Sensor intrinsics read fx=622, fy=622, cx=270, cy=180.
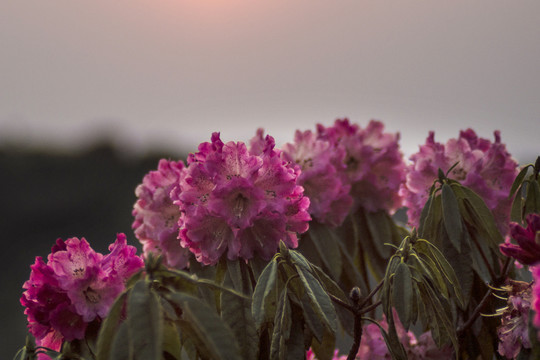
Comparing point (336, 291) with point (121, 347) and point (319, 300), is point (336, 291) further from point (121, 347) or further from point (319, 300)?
point (121, 347)

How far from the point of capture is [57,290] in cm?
98

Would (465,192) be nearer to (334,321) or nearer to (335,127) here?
(334,321)

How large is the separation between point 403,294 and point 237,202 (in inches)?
12.7

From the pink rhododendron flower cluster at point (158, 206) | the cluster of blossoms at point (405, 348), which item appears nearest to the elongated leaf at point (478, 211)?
the cluster of blossoms at point (405, 348)

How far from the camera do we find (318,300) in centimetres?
84

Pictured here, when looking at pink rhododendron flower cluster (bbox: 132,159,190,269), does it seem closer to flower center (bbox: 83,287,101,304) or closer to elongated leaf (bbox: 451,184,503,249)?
flower center (bbox: 83,287,101,304)

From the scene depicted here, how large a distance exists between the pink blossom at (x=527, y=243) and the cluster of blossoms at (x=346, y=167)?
660mm

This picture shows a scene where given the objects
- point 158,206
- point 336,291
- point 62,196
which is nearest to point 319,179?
point 158,206

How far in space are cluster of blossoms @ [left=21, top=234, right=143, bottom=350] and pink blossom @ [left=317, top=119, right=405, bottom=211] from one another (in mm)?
775

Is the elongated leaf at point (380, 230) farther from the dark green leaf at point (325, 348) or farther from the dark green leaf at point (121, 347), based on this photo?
the dark green leaf at point (121, 347)

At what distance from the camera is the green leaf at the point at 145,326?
2.12 feet

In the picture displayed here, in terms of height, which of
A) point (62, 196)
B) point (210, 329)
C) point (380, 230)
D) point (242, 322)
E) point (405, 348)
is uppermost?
point (210, 329)

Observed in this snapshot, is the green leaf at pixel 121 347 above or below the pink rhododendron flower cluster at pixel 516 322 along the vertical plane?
above

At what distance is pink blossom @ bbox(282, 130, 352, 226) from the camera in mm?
1445
